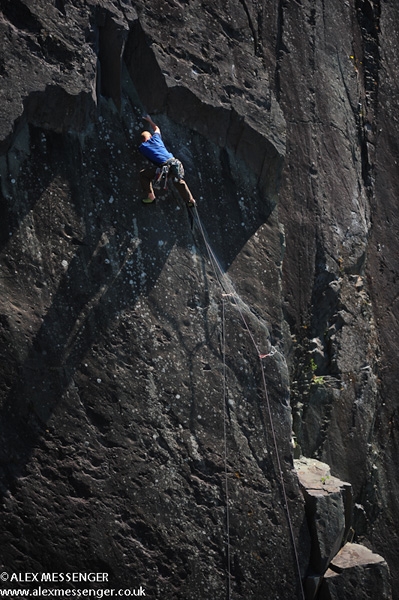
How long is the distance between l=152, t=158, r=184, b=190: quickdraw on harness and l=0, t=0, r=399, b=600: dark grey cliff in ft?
0.98

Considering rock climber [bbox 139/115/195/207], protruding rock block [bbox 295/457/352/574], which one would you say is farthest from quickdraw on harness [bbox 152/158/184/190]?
protruding rock block [bbox 295/457/352/574]

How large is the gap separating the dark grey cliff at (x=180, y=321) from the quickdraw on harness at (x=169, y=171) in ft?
0.98

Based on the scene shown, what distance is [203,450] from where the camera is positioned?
9828 millimetres

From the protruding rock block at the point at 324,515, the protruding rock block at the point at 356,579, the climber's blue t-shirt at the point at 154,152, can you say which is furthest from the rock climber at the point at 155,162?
the protruding rock block at the point at 356,579

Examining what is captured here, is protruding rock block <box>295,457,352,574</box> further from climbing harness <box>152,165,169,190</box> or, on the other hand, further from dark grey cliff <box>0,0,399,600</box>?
climbing harness <box>152,165,169,190</box>

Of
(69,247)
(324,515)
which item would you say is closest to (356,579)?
(324,515)

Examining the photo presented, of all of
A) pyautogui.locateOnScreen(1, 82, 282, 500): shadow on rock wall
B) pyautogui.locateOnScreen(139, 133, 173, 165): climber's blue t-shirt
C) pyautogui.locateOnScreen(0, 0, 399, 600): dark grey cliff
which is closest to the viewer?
pyautogui.locateOnScreen(1, 82, 282, 500): shadow on rock wall

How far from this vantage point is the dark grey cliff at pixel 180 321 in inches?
359

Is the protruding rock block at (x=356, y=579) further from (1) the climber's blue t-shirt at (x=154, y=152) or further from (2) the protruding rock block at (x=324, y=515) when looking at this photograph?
(1) the climber's blue t-shirt at (x=154, y=152)

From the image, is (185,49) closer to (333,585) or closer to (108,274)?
(108,274)

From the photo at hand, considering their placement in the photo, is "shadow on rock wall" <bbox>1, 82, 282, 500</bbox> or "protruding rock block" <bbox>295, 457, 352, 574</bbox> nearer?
"shadow on rock wall" <bbox>1, 82, 282, 500</bbox>

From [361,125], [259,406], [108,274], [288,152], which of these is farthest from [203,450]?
[361,125]

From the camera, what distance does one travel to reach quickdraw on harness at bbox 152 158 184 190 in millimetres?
9805

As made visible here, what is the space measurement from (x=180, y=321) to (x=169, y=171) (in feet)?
5.46
